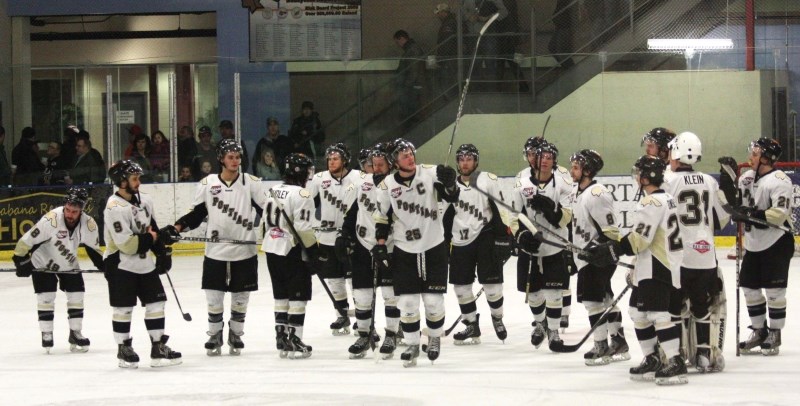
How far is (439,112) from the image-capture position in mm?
16250

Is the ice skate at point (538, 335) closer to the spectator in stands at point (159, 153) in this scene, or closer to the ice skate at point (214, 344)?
the ice skate at point (214, 344)

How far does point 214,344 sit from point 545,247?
2408 mm

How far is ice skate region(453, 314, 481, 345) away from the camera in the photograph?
30.7 feet

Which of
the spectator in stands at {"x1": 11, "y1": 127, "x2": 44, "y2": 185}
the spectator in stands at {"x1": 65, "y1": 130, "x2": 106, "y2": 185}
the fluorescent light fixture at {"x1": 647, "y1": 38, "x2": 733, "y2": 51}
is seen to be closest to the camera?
the spectator in stands at {"x1": 65, "y1": 130, "x2": 106, "y2": 185}

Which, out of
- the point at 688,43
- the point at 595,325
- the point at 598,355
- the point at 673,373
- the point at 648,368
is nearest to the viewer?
the point at 673,373

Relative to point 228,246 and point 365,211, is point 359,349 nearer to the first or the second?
point 365,211

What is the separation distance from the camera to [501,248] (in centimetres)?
930

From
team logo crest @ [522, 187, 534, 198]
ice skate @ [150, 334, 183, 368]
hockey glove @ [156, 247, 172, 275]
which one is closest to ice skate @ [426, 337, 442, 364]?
team logo crest @ [522, 187, 534, 198]

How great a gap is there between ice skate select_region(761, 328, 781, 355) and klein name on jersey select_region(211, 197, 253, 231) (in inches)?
142

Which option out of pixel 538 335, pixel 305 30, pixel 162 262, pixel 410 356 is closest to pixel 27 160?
pixel 305 30

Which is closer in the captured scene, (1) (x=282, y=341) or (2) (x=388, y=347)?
(2) (x=388, y=347)

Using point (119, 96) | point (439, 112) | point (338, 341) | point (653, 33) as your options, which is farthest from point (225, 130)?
point (338, 341)

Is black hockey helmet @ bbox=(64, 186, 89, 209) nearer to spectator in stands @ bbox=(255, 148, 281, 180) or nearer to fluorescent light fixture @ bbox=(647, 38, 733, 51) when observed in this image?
spectator in stands @ bbox=(255, 148, 281, 180)

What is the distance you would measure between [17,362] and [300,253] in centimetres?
211
